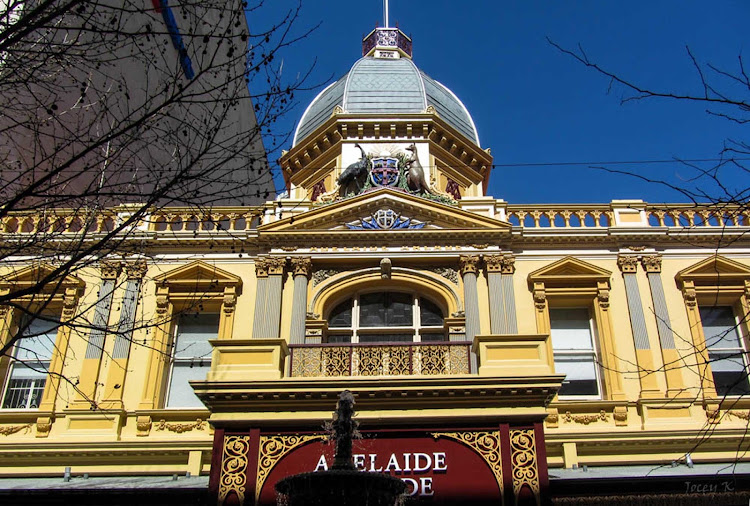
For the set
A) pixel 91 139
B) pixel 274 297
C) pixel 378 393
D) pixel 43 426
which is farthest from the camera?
pixel 274 297

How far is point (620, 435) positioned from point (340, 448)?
26.1ft

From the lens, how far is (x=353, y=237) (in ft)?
60.8

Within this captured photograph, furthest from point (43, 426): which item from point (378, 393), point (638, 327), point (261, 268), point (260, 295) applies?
point (638, 327)

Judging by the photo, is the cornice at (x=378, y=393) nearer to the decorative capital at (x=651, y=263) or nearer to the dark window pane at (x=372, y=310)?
the dark window pane at (x=372, y=310)

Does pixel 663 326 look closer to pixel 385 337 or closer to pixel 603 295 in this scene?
pixel 603 295

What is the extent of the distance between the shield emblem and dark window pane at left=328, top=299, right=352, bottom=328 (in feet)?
12.2

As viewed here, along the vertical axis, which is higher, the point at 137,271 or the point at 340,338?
the point at 137,271

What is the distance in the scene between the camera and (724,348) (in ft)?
57.9

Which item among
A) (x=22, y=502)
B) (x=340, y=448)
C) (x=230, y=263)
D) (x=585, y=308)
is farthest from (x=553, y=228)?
(x=22, y=502)

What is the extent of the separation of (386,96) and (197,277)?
365 inches

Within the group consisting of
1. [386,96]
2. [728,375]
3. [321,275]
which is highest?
[386,96]

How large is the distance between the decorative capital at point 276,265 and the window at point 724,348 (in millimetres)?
9678

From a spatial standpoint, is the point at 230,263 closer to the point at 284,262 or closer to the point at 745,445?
the point at 284,262

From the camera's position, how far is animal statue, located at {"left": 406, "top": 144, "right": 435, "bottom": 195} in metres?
20.4
